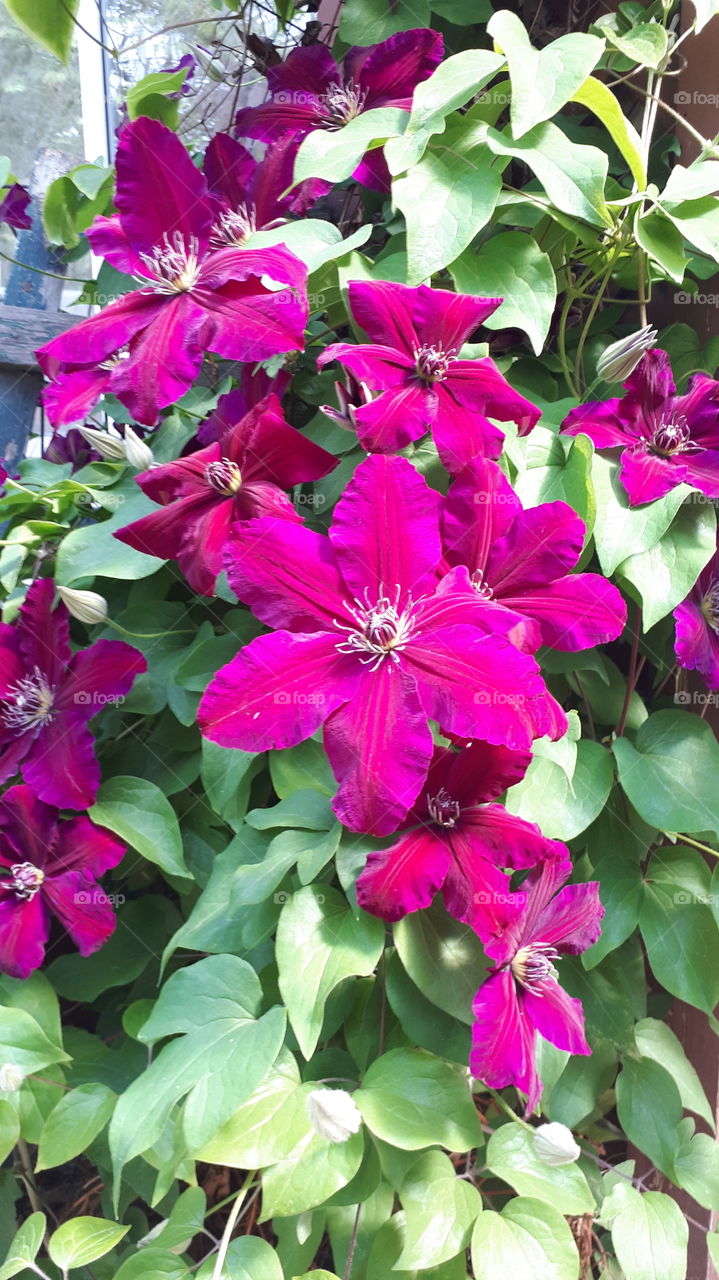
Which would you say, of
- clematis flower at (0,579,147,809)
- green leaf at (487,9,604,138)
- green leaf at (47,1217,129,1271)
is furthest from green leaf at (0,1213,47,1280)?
green leaf at (487,9,604,138)

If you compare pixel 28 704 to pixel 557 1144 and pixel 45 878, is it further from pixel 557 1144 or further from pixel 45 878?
pixel 557 1144

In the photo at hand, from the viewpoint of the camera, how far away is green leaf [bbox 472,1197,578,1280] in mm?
574

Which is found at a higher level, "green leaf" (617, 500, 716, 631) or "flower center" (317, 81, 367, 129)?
"flower center" (317, 81, 367, 129)

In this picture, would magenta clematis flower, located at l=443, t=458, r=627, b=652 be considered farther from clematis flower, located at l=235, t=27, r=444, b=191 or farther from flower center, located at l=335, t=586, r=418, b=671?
clematis flower, located at l=235, t=27, r=444, b=191

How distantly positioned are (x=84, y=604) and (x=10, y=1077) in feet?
1.15

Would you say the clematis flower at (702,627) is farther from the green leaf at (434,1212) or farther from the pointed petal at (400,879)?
the green leaf at (434,1212)

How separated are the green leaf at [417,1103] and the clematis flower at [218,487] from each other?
34 cm

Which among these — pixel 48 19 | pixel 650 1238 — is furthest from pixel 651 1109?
pixel 48 19

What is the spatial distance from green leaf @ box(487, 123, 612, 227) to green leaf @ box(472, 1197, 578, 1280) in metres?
0.70

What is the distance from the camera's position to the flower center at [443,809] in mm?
599

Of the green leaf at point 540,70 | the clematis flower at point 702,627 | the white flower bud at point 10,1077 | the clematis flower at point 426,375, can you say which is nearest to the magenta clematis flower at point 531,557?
the clematis flower at point 426,375

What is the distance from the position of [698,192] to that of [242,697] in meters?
0.49

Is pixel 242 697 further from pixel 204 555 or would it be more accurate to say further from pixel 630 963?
pixel 630 963

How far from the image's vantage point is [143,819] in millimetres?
740
